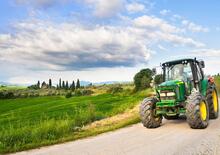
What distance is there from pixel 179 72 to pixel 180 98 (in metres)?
1.32

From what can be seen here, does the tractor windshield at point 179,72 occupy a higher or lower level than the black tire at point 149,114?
higher

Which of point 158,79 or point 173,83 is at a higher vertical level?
point 158,79

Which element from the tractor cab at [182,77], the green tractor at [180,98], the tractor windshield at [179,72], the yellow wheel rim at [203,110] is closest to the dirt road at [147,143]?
the yellow wheel rim at [203,110]

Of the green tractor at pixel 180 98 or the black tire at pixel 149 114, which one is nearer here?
the green tractor at pixel 180 98

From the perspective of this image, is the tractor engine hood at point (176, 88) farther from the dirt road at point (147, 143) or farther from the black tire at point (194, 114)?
the dirt road at point (147, 143)

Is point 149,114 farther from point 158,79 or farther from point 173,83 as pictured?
point 158,79

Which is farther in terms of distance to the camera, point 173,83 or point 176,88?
point 173,83

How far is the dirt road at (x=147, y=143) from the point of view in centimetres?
898

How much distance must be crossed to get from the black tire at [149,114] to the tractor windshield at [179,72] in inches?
54.9

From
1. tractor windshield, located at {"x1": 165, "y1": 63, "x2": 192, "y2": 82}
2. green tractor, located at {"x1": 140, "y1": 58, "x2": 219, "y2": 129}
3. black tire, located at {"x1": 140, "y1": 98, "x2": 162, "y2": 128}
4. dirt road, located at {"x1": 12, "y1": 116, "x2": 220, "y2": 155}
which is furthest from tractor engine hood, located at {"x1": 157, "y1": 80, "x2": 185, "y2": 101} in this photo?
dirt road, located at {"x1": 12, "y1": 116, "x2": 220, "y2": 155}

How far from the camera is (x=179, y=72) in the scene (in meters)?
14.0

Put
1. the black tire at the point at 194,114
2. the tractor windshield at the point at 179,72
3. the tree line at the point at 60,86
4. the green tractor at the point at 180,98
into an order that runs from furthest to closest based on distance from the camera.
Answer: the tree line at the point at 60,86 → the tractor windshield at the point at 179,72 → the green tractor at the point at 180,98 → the black tire at the point at 194,114

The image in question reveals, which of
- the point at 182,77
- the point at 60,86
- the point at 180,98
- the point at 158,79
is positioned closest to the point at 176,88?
the point at 180,98

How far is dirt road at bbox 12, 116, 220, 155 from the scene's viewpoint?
353 inches
